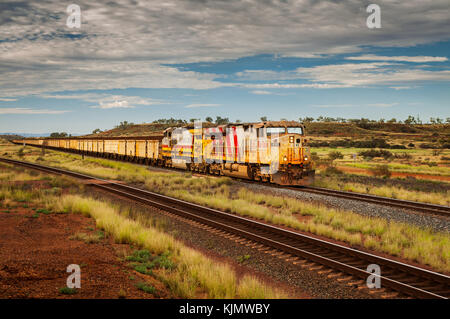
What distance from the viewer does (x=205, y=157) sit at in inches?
1187

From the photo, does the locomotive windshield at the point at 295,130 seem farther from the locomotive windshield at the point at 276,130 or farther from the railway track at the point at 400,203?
the railway track at the point at 400,203

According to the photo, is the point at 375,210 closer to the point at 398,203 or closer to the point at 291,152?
the point at 398,203

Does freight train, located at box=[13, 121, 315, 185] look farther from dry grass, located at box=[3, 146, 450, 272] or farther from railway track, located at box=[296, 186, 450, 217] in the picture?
dry grass, located at box=[3, 146, 450, 272]

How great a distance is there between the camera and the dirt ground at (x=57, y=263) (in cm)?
701

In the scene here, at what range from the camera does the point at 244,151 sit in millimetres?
24828

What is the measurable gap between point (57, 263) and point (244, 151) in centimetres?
1728

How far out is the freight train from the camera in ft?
73.4

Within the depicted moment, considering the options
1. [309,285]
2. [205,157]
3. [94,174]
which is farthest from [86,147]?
[309,285]

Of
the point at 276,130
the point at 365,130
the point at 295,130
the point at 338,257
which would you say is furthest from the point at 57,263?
the point at 365,130

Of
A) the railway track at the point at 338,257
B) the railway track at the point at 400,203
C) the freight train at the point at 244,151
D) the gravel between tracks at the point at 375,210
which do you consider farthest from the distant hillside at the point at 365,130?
the railway track at the point at 338,257

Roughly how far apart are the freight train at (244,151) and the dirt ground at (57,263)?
40.7ft

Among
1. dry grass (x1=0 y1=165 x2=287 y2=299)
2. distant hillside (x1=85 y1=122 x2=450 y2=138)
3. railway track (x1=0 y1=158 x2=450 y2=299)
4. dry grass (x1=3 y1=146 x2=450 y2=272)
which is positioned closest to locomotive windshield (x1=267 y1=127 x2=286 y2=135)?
dry grass (x1=3 y1=146 x2=450 y2=272)

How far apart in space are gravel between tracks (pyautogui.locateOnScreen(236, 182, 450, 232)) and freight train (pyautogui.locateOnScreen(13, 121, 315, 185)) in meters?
1.64
